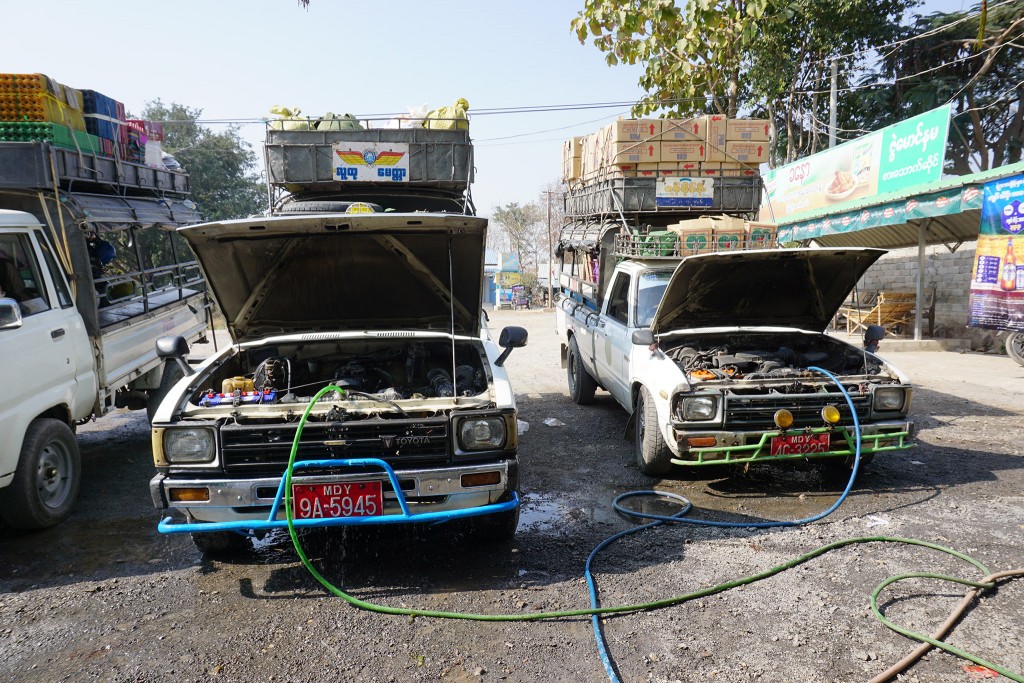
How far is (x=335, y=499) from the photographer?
134 inches

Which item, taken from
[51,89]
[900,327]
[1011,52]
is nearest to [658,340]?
[51,89]

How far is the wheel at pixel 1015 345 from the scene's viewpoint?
35.3ft

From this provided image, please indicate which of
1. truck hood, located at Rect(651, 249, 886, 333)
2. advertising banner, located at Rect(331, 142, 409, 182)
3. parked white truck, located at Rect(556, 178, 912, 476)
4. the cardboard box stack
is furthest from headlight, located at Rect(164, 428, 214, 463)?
the cardboard box stack

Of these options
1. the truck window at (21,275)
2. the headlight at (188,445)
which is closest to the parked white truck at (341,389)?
the headlight at (188,445)

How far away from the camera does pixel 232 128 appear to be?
1133 inches

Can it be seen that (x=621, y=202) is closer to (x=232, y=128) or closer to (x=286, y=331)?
(x=286, y=331)

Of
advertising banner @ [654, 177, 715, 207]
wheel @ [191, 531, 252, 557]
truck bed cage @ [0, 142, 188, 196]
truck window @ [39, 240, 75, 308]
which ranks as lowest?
wheel @ [191, 531, 252, 557]

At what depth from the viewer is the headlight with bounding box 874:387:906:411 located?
489 cm

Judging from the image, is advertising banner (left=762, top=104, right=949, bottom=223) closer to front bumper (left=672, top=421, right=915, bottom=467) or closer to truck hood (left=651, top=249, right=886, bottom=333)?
truck hood (left=651, top=249, right=886, bottom=333)

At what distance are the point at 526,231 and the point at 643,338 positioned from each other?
41.7m

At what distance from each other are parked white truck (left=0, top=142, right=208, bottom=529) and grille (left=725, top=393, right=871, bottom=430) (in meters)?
4.19

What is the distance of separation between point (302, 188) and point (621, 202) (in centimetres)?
396

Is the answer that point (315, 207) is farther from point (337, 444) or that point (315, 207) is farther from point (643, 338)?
point (337, 444)

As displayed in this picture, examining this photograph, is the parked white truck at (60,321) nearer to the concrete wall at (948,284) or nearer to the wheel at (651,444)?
the wheel at (651,444)
